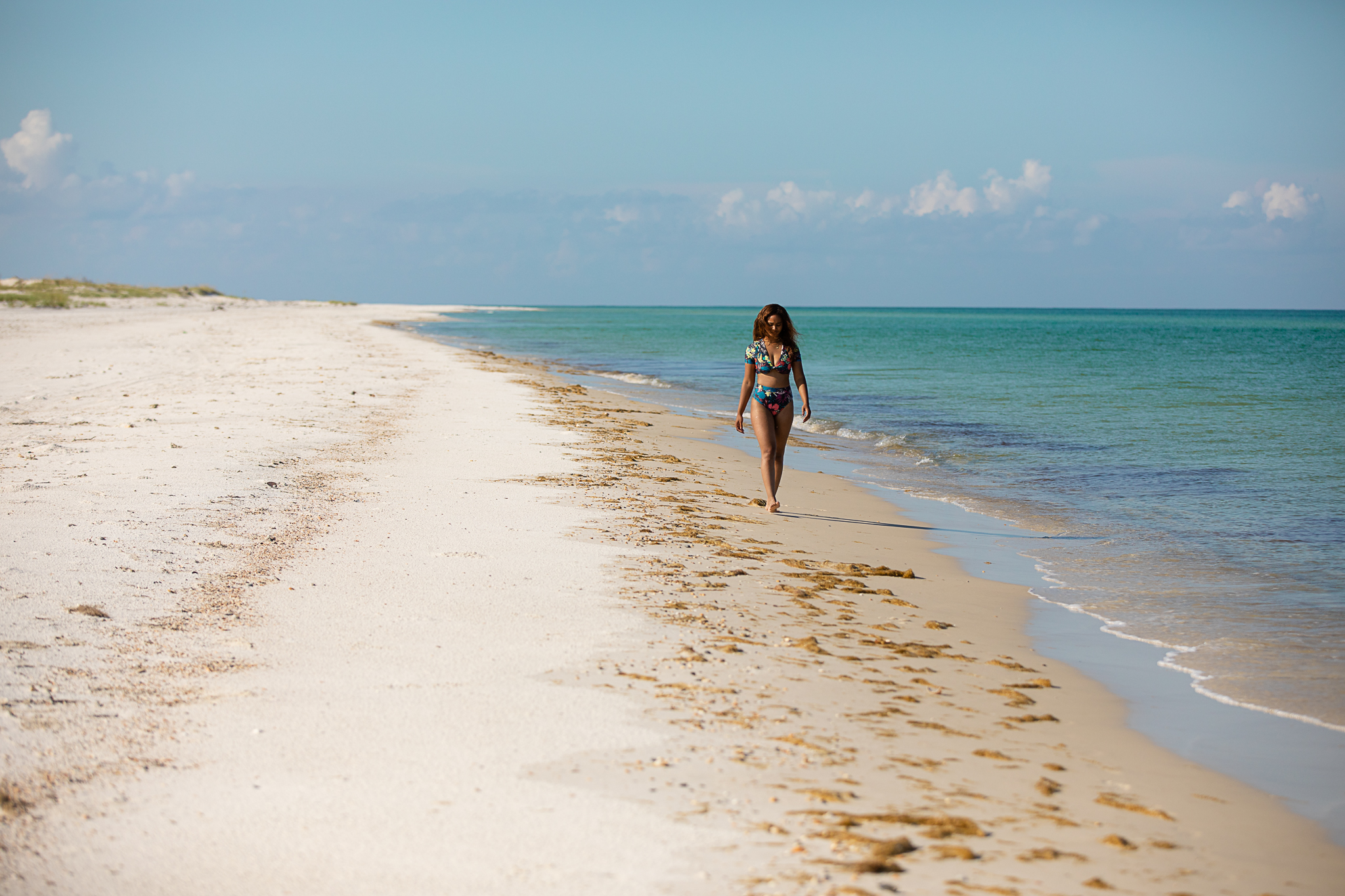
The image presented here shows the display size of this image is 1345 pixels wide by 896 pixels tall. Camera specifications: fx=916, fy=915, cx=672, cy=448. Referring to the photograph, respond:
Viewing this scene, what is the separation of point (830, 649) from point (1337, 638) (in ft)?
12.2

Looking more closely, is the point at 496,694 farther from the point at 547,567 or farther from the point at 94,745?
the point at 547,567

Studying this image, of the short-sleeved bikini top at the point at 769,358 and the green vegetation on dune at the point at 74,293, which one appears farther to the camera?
the green vegetation on dune at the point at 74,293

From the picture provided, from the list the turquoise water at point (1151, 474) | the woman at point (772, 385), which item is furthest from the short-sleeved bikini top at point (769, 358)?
the turquoise water at point (1151, 474)

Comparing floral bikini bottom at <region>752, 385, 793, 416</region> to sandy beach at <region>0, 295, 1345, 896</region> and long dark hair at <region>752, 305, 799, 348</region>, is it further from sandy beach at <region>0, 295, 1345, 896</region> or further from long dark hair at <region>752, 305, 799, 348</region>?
sandy beach at <region>0, 295, 1345, 896</region>

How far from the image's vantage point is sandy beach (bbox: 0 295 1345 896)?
2.96 metres

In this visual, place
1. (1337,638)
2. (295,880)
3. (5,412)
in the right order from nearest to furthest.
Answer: (295,880) → (1337,638) → (5,412)

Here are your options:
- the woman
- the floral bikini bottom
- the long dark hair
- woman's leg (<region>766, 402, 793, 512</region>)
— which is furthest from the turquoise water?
the long dark hair

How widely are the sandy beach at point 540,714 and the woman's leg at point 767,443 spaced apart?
404mm

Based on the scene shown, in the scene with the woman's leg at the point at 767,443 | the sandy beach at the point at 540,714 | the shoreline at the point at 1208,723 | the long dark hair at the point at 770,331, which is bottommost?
the shoreline at the point at 1208,723

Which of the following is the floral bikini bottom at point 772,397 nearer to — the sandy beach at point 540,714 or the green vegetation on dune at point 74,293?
the sandy beach at point 540,714

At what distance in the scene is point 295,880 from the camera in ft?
9.13

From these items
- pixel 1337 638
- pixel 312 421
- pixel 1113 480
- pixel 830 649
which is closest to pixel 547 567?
pixel 830 649

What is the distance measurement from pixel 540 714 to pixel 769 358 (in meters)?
5.56

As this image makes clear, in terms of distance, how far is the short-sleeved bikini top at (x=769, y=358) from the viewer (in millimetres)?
8883
